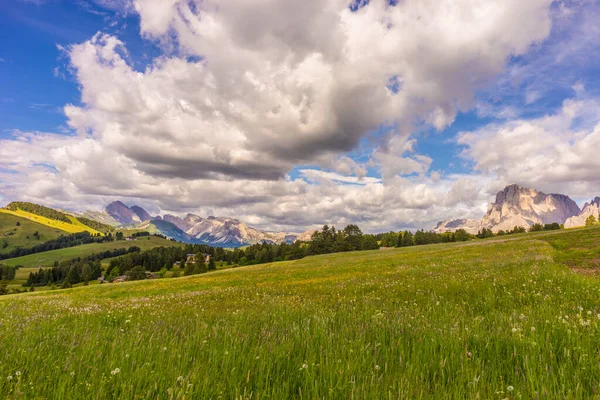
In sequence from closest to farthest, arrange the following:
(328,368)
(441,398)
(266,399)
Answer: (441,398)
(266,399)
(328,368)

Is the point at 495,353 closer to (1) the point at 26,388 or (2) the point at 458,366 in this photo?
(2) the point at 458,366

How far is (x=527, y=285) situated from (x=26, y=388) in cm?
1156

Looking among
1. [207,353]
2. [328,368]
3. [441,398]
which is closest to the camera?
[441,398]

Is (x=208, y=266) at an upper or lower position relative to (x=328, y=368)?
lower

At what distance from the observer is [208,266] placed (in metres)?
186

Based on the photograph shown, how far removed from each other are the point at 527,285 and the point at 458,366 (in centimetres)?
788

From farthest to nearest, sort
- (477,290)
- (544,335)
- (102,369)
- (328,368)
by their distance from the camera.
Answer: (477,290), (544,335), (102,369), (328,368)

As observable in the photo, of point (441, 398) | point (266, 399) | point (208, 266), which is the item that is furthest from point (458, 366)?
point (208, 266)

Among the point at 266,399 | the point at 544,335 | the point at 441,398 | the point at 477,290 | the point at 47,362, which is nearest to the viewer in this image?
the point at 441,398

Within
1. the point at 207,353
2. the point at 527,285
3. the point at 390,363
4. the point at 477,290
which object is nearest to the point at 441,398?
the point at 390,363

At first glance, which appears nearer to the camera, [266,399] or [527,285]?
[266,399]

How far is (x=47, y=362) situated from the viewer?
135 inches

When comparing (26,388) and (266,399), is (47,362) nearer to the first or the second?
(26,388)

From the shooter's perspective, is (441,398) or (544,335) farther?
(544,335)
